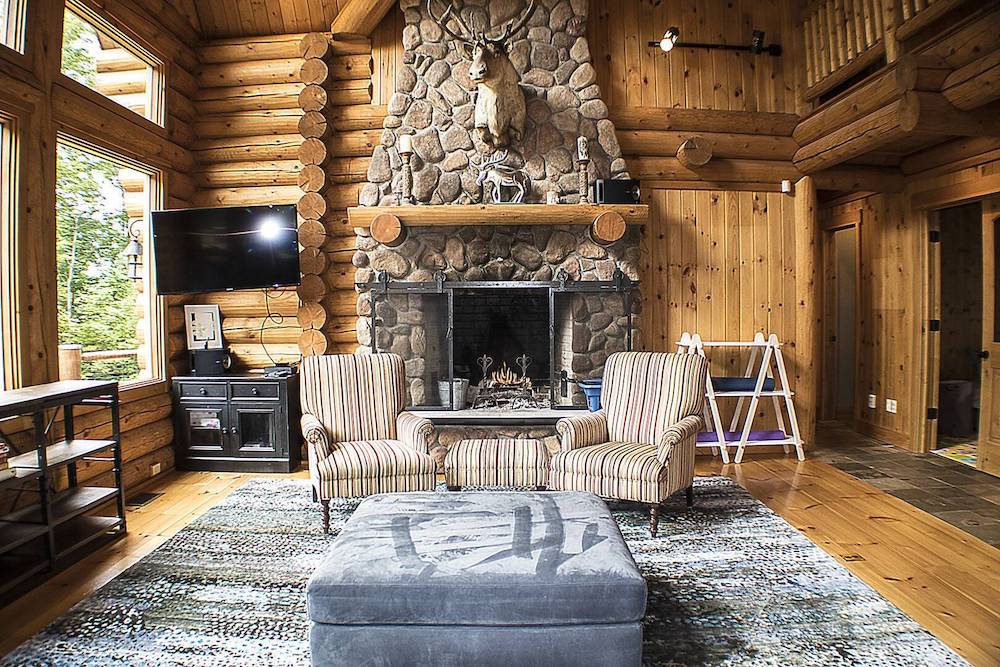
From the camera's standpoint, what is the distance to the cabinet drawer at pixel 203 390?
4.64m

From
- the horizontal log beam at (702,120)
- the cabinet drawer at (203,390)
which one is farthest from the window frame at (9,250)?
the horizontal log beam at (702,120)

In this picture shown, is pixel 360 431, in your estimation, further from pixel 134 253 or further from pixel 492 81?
pixel 492 81

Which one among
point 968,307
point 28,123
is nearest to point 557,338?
point 28,123

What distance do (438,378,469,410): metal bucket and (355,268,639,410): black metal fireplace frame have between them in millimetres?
55

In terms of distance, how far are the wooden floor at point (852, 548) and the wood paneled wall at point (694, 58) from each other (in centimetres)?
299

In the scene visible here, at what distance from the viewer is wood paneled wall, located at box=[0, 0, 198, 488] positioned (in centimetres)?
331

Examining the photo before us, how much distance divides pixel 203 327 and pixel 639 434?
351 cm

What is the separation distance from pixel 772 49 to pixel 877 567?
4.10 m

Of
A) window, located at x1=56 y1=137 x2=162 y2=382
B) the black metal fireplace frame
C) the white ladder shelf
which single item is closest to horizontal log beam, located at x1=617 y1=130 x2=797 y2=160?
the black metal fireplace frame

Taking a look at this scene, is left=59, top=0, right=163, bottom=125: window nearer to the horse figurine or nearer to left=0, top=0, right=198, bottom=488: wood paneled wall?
left=0, top=0, right=198, bottom=488: wood paneled wall

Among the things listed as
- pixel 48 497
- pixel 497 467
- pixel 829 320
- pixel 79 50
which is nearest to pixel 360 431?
pixel 497 467

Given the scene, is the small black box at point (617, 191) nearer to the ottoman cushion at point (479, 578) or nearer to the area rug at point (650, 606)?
the area rug at point (650, 606)

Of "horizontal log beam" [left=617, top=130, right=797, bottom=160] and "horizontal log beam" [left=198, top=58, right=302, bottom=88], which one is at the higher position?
"horizontal log beam" [left=198, top=58, right=302, bottom=88]

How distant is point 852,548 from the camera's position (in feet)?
10.2
